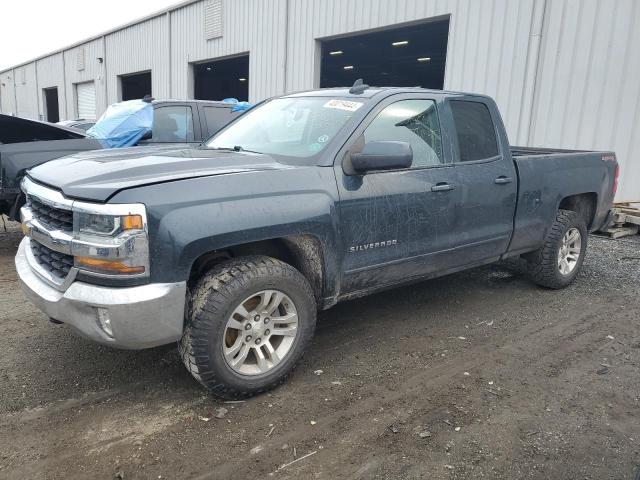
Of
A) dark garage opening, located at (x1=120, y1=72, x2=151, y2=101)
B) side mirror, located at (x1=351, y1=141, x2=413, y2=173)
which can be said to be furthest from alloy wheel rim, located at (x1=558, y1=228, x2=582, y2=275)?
dark garage opening, located at (x1=120, y1=72, x2=151, y2=101)

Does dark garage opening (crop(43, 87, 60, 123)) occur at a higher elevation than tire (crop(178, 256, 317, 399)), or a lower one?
higher

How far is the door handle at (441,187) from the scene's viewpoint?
3.83 meters

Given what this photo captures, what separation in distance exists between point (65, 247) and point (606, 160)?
5.38 m

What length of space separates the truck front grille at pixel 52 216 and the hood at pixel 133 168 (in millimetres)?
128

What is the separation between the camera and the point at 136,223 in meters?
2.54

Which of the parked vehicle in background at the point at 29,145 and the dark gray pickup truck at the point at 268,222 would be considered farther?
the parked vehicle in background at the point at 29,145

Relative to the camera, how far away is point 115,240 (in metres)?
2.54

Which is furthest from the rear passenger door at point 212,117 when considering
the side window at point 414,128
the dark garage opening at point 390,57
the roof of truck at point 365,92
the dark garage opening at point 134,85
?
the dark garage opening at point 134,85

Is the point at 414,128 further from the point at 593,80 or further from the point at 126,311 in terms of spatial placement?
the point at 593,80

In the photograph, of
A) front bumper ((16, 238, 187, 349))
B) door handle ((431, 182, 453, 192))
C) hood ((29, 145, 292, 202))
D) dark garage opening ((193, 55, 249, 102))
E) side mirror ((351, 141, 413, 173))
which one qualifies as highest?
dark garage opening ((193, 55, 249, 102))

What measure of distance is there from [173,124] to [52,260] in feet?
18.1

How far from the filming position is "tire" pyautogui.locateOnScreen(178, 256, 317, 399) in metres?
2.78

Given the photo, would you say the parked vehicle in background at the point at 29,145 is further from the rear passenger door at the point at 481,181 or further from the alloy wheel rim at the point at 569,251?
the alloy wheel rim at the point at 569,251

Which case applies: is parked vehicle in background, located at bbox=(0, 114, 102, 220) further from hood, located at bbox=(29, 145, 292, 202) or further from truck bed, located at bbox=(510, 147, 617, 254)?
truck bed, located at bbox=(510, 147, 617, 254)
